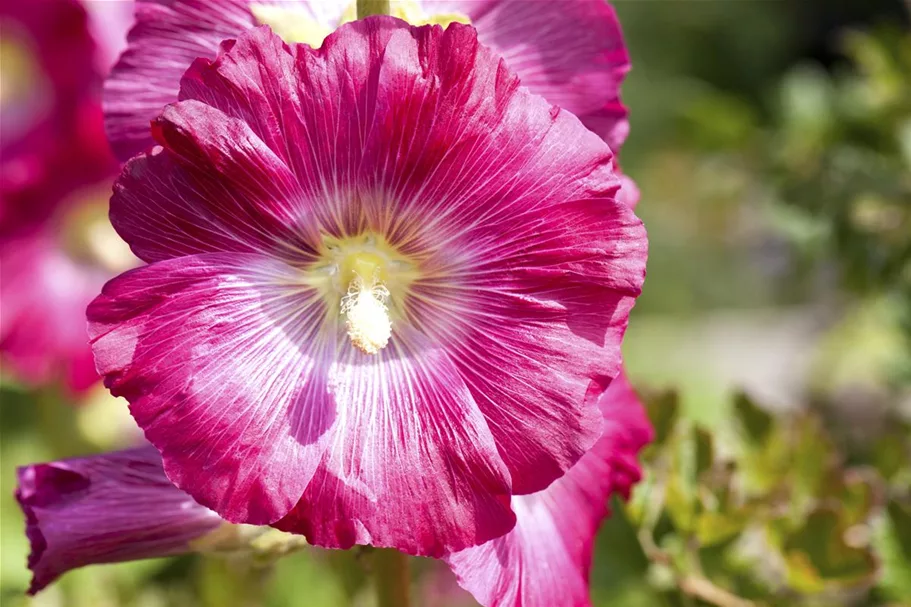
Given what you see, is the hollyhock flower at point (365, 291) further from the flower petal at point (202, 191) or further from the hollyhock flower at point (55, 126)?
the hollyhock flower at point (55, 126)

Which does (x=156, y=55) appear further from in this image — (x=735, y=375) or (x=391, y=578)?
(x=735, y=375)

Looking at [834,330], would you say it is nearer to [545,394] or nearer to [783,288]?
[783,288]

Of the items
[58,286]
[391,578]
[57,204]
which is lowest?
[391,578]

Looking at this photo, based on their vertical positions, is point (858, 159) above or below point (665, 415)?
above

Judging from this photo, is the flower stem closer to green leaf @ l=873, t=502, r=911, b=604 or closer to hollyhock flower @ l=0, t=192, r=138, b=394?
green leaf @ l=873, t=502, r=911, b=604

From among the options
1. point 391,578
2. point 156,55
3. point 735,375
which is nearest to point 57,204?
point 156,55

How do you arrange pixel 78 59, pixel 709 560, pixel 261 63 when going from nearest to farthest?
pixel 261 63 → pixel 709 560 → pixel 78 59

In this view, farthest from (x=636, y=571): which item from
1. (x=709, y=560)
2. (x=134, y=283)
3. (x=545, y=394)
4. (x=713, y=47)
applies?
(x=713, y=47)

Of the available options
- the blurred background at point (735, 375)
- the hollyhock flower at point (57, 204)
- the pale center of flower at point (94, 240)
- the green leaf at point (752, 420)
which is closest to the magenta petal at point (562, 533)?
the blurred background at point (735, 375)
